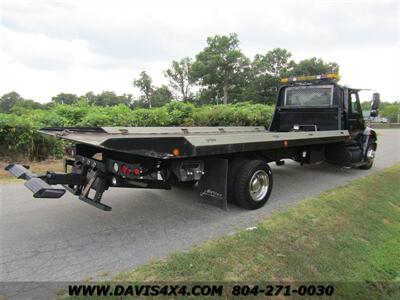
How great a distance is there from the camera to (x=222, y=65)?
60.3m

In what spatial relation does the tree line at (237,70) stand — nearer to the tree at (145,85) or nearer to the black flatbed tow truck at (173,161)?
the tree at (145,85)

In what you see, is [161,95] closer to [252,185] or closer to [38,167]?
[38,167]

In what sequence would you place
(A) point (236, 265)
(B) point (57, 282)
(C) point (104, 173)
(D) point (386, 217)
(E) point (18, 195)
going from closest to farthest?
1. (B) point (57, 282)
2. (A) point (236, 265)
3. (C) point (104, 173)
4. (D) point (386, 217)
5. (E) point (18, 195)

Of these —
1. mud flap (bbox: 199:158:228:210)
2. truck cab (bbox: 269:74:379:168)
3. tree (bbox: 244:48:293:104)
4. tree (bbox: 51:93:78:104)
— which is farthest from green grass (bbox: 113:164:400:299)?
tree (bbox: 244:48:293:104)

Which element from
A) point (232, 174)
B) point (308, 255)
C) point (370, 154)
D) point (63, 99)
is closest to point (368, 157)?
point (370, 154)

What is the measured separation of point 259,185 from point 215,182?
0.91 meters

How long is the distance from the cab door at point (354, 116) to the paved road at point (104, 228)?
9.46 ft

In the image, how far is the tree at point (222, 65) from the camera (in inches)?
2367

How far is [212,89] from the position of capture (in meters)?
63.2

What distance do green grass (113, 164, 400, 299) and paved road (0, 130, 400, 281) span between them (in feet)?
1.09

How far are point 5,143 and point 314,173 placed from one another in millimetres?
8112

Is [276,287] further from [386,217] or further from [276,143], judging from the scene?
[386,217]

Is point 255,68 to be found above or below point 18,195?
above

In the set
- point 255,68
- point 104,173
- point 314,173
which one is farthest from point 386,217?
point 255,68
